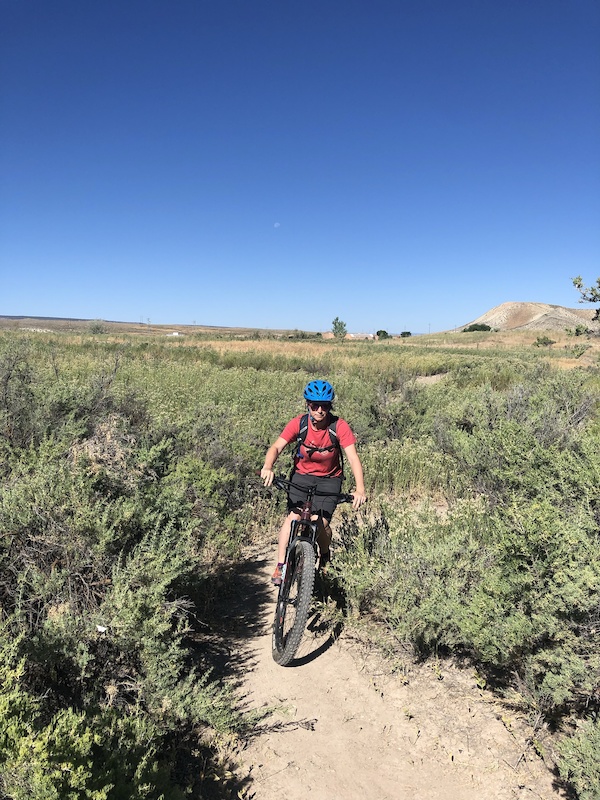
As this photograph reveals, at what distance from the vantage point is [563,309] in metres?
95.3

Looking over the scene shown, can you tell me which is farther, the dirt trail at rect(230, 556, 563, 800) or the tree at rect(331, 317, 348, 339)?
the tree at rect(331, 317, 348, 339)

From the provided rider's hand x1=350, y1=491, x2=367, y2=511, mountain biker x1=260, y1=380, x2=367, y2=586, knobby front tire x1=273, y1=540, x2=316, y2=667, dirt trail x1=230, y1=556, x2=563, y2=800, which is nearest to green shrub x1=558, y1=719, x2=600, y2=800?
dirt trail x1=230, y1=556, x2=563, y2=800

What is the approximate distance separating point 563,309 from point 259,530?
108107mm

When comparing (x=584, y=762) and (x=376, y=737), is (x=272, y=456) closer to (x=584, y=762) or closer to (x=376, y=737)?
(x=376, y=737)

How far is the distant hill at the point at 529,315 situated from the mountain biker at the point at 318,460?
87.8 meters

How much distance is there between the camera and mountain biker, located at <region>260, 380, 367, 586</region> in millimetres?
3570

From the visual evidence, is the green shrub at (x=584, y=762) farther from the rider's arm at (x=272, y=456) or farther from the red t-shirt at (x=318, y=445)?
the rider's arm at (x=272, y=456)

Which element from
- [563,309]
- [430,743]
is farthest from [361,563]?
[563,309]

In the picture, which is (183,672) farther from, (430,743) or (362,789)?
(430,743)

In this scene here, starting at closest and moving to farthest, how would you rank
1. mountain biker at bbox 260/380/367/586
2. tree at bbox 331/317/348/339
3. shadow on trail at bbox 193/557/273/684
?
1. shadow on trail at bbox 193/557/273/684
2. mountain biker at bbox 260/380/367/586
3. tree at bbox 331/317/348/339

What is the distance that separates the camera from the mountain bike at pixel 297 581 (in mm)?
3177

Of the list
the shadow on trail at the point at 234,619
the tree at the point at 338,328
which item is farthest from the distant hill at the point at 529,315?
the shadow on trail at the point at 234,619

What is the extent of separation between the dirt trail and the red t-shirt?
4.61 ft

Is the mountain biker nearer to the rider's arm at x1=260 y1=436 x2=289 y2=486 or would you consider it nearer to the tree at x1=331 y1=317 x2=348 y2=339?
the rider's arm at x1=260 y1=436 x2=289 y2=486
